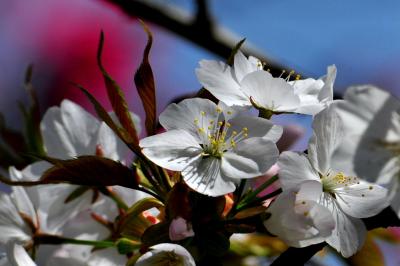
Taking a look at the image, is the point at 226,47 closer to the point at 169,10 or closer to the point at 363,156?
the point at 169,10

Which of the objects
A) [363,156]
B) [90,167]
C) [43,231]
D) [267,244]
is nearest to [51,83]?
[267,244]

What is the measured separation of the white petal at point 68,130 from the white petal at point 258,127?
0.28m

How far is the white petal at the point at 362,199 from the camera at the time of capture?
0.66 metres

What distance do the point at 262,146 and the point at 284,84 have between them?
7cm

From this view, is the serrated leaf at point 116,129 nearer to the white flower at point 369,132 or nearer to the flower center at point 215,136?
the flower center at point 215,136

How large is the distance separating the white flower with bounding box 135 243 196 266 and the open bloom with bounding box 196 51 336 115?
0.49ft

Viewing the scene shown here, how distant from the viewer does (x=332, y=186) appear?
68cm

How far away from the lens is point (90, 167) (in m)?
0.69

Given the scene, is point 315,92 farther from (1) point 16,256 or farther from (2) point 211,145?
(1) point 16,256

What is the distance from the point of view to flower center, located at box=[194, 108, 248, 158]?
69 cm

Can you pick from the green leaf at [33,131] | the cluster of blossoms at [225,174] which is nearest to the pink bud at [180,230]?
the cluster of blossoms at [225,174]

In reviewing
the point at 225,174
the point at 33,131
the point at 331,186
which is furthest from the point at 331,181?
the point at 33,131

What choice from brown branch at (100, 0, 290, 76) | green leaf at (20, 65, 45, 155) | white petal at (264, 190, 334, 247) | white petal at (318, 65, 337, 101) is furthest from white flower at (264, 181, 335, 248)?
brown branch at (100, 0, 290, 76)

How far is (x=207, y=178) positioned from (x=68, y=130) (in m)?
0.32
